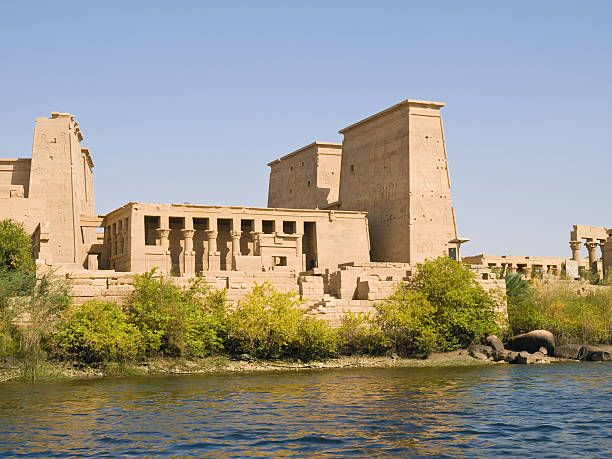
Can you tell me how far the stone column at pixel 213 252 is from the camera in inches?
1548

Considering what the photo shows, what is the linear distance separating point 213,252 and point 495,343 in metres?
15.7

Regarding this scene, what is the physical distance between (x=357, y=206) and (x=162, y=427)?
101ft

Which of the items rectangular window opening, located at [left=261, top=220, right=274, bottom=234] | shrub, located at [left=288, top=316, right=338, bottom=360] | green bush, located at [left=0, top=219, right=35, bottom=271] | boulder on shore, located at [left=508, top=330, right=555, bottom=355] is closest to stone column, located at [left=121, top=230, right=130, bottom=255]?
green bush, located at [left=0, top=219, right=35, bottom=271]

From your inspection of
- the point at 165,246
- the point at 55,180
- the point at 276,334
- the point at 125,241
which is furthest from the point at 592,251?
the point at 276,334

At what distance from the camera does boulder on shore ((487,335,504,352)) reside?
2789 centimetres

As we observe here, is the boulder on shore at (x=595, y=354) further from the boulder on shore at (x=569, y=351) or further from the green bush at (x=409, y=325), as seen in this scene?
the green bush at (x=409, y=325)

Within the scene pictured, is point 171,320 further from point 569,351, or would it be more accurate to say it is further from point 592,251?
point 592,251

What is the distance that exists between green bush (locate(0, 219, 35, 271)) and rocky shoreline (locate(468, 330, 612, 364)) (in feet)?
49.9

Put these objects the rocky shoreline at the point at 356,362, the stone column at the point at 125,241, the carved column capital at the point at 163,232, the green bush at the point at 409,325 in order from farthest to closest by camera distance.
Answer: the carved column capital at the point at 163,232 < the stone column at the point at 125,241 < the green bush at the point at 409,325 < the rocky shoreline at the point at 356,362

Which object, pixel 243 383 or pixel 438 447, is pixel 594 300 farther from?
pixel 438 447

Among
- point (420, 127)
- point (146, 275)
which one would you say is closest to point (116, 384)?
point (146, 275)

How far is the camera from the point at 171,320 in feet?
78.5

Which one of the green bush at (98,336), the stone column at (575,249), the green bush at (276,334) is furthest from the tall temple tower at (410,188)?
the green bush at (98,336)

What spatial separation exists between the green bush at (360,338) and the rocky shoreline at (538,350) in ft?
10.5
